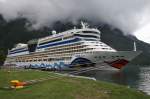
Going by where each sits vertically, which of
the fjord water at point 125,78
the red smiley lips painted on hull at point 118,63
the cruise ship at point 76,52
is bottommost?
the fjord water at point 125,78

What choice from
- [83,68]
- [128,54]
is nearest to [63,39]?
[83,68]

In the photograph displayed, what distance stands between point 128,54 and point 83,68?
15.9 m

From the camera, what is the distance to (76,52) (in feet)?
284

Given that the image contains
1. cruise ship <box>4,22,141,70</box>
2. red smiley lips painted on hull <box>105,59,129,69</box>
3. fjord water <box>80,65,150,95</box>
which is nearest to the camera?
fjord water <box>80,65,150,95</box>

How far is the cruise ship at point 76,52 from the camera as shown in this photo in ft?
264

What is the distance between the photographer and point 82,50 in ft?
278

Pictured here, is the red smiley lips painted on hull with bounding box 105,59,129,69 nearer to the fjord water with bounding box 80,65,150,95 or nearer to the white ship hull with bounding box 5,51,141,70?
the white ship hull with bounding box 5,51,141,70

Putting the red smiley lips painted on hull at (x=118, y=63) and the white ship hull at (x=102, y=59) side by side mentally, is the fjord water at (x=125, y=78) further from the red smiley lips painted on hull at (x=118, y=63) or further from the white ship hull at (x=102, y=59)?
the white ship hull at (x=102, y=59)

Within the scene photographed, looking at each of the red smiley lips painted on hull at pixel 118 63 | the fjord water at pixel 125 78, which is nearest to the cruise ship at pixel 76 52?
the red smiley lips painted on hull at pixel 118 63

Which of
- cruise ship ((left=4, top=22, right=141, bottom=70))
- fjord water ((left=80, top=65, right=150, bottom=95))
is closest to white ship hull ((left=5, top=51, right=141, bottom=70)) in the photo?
cruise ship ((left=4, top=22, right=141, bottom=70))

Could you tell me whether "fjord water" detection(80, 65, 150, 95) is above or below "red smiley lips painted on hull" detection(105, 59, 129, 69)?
below

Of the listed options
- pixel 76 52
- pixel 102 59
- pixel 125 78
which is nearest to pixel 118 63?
pixel 102 59

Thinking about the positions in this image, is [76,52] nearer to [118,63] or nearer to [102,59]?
[102,59]

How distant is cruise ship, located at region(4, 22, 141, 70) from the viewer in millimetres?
80375
